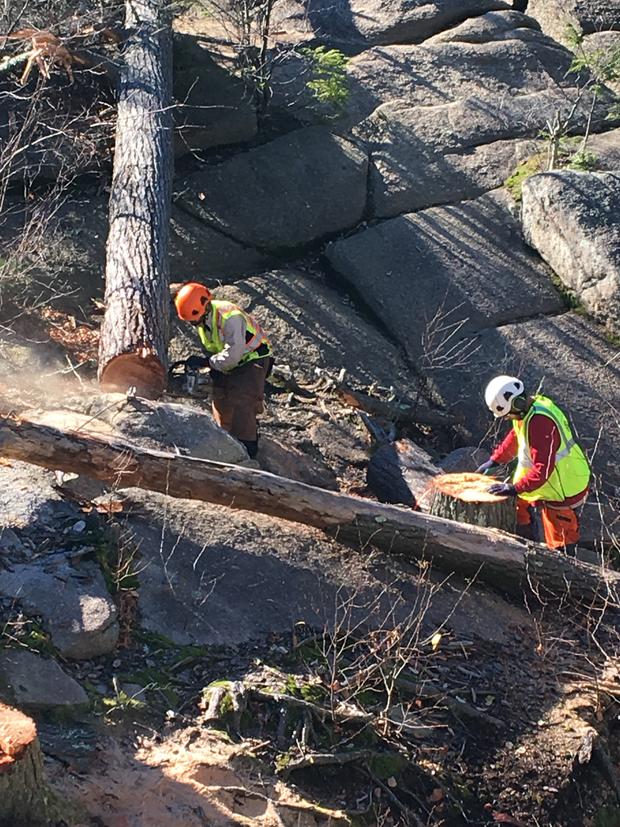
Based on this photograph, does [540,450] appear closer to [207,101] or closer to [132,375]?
[132,375]

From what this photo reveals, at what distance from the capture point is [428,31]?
51.1 ft

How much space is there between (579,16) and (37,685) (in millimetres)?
14419

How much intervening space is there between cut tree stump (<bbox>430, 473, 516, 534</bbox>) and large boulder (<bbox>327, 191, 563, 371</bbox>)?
308 centimetres

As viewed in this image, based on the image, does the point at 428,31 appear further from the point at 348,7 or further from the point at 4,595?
the point at 4,595

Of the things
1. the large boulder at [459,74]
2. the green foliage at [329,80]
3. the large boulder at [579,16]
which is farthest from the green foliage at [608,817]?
the large boulder at [579,16]

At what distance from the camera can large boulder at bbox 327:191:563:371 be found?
1121 cm

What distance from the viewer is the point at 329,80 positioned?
1291 centimetres

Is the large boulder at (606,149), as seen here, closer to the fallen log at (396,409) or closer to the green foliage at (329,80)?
the green foliage at (329,80)

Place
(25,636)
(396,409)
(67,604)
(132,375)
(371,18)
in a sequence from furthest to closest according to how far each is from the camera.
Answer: (371,18) → (396,409) → (132,375) → (67,604) → (25,636)

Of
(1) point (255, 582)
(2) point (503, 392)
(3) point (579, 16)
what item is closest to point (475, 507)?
(2) point (503, 392)

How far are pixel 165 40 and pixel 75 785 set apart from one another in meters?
9.54

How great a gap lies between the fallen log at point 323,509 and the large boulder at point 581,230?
4699mm

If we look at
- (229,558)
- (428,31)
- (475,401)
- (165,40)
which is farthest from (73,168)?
(428,31)

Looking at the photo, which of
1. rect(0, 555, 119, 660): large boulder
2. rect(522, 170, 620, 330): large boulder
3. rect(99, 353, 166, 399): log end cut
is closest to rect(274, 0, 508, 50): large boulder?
rect(522, 170, 620, 330): large boulder
